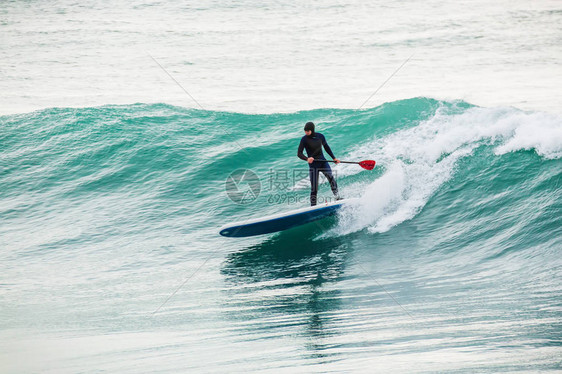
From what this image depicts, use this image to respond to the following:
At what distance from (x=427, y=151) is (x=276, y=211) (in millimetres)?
3345

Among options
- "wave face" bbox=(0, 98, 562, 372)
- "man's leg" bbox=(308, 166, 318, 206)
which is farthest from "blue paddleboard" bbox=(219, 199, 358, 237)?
"wave face" bbox=(0, 98, 562, 372)

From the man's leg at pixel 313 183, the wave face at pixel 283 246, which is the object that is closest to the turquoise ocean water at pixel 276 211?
the wave face at pixel 283 246

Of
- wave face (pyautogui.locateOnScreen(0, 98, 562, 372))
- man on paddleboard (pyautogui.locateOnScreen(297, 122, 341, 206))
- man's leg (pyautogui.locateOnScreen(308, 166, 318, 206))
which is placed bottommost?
wave face (pyautogui.locateOnScreen(0, 98, 562, 372))

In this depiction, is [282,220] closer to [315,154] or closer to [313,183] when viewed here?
[313,183]

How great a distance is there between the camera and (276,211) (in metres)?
10.3

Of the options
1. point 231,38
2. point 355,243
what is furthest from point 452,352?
point 231,38

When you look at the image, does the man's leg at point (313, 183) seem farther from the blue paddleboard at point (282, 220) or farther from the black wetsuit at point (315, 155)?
the blue paddleboard at point (282, 220)

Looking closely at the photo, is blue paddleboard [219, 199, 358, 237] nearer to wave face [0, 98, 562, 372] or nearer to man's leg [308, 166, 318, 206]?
man's leg [308, 166, 318, 206]

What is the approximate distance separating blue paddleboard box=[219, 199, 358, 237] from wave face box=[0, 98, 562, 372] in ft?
0.97

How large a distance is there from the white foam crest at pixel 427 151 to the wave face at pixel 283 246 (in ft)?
0.13

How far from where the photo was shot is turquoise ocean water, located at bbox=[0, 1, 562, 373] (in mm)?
5469

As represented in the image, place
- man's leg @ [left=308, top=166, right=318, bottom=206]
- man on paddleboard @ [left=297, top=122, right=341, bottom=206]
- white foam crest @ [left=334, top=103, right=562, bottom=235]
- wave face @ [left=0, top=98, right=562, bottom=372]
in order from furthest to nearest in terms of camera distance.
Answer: white foam crest @ [left=334, top=103, right=562, bottom=235] < man's leg @ [left=308, top=166, right=318, bottom=206] < man on paddleboard @ [left=297, top=122, right=341, bottom=206] < wave face @ [left=0, top=98, right=562, bottom=372]

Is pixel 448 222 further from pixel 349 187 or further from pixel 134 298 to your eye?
pixel 134 298

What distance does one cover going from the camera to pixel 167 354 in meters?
5.38
